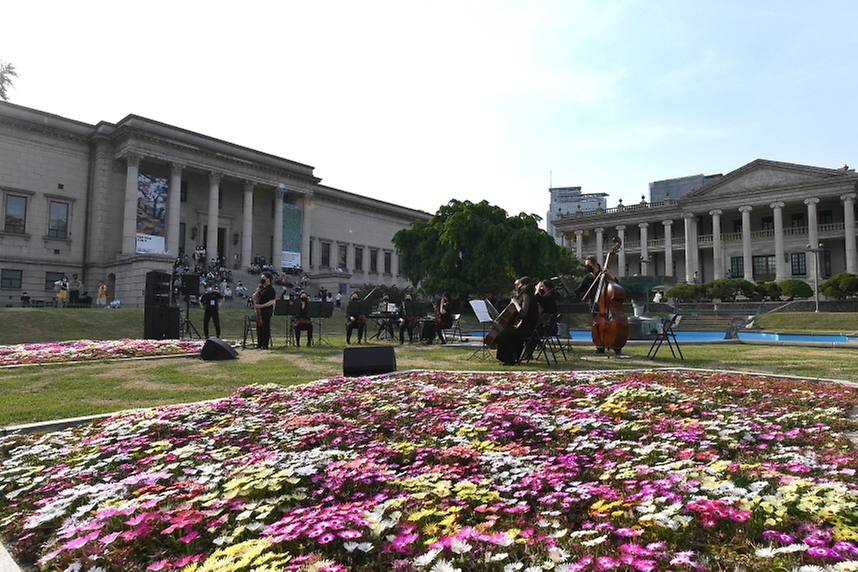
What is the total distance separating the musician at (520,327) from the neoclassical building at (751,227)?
5092 centimetres

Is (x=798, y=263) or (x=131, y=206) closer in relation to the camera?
(x=131, y=206)

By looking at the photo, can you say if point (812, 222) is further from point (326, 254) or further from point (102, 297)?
point (102, 297)

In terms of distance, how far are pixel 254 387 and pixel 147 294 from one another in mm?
12044

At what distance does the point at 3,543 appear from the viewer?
2953 millimetres

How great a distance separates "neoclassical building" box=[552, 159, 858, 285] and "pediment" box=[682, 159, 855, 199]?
0.09 metres

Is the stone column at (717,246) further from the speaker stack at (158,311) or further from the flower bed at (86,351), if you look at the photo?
the flower bed at (86,351)

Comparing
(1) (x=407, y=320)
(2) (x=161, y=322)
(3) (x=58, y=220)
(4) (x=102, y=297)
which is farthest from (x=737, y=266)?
(3) (x=58, y=220)

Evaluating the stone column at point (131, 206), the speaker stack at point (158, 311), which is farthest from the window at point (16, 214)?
the speaker stack at point (158, 311)

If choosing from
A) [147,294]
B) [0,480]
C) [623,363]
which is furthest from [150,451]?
[147,294]

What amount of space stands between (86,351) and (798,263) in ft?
219

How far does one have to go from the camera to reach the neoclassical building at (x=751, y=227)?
178 feet

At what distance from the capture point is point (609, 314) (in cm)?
1123

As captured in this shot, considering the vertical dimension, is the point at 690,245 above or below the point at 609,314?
above

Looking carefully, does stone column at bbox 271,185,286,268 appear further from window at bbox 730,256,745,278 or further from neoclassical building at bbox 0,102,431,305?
window at bbox 730,256,745,278
